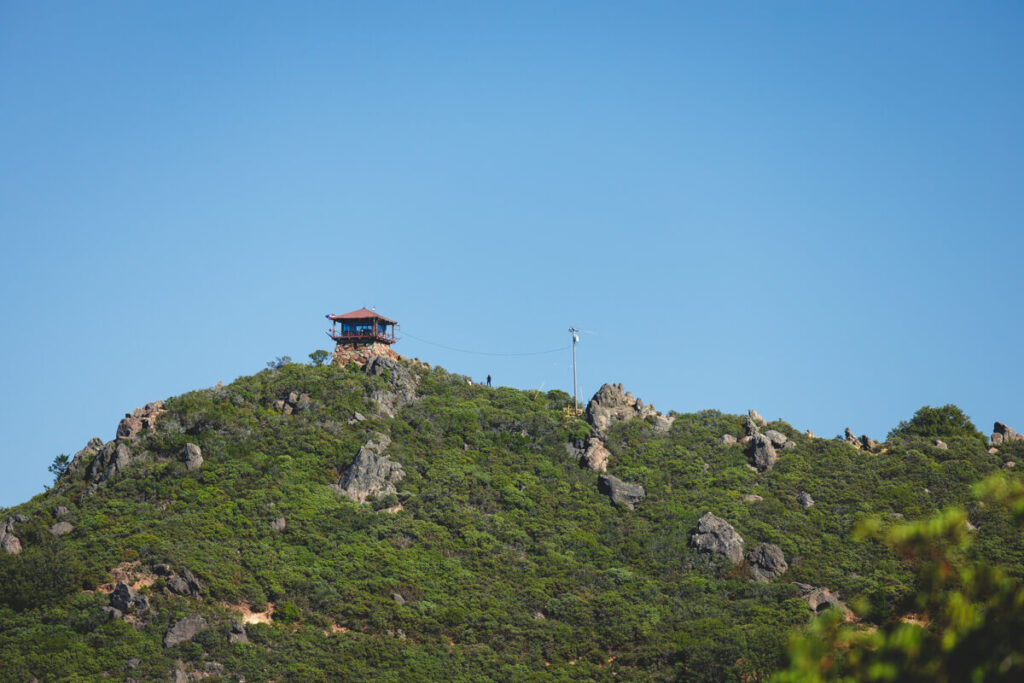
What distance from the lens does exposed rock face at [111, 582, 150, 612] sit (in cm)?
5922

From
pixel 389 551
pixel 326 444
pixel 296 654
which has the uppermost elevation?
Result: pixel 326 444

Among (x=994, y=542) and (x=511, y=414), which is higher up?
(x=511, y=414)

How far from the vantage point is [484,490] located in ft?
262

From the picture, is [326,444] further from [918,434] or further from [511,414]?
[918,434]

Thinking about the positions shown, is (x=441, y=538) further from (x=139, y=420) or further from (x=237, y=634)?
(x=139, y=420)

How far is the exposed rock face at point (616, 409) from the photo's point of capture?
Answer: 9050cm

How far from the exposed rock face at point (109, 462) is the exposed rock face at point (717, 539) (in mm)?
40373

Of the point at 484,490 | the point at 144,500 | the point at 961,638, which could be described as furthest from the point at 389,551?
the point at 961,638

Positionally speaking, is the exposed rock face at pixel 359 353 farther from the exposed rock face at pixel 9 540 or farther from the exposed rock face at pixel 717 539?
the exposed rock face at pixel 717 539

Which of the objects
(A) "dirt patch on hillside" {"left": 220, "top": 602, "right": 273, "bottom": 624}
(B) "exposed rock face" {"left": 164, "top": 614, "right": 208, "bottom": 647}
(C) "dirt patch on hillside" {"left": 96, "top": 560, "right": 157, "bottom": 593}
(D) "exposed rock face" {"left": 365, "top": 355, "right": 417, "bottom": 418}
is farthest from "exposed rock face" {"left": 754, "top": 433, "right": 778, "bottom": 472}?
(C) "dirt patch on hillside" {"left": 96, "top": 560, "right": 157, "bottom": 593}

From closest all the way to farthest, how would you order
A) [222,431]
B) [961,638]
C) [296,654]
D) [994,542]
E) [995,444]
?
[961,638] < [296,654] < [994,542] < [222,431] < [995,444]

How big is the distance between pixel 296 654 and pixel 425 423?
98.4ft

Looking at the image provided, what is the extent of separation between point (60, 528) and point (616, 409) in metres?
46.5

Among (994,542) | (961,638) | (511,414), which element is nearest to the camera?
(961,638)
